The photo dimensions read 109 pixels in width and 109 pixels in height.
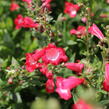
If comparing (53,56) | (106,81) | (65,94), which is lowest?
(65,94)

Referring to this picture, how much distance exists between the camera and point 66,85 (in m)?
1.78

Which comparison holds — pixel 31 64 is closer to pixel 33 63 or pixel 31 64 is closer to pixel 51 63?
pixel 33 63

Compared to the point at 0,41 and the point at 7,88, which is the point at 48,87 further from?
the point at 0,41

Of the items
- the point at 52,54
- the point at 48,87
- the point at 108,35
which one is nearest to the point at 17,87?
the point at 48,87

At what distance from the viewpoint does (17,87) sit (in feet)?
7.77

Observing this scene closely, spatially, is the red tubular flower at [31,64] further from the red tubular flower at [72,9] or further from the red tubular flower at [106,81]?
the red tubular flower at [72,9]

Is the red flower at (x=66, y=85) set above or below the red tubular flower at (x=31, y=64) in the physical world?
below

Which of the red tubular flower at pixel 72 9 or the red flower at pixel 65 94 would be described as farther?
the red tubular flower at pixel 72 9

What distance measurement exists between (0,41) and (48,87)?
146 centimetres

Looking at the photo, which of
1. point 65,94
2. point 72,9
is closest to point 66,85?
point 65,94

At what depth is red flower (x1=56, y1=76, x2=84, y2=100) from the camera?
1.75m

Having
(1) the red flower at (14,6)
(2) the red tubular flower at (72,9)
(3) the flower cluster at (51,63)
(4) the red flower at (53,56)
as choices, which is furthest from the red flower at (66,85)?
(1) the red flower at (14,6)

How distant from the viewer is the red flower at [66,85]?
5.73ft

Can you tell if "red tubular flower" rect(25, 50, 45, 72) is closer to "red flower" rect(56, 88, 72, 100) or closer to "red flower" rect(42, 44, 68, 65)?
"red flower" rect(42, 44, 68, 65)
